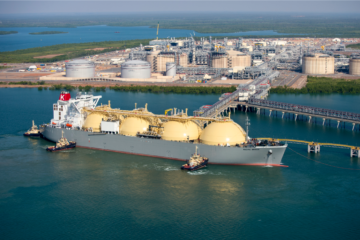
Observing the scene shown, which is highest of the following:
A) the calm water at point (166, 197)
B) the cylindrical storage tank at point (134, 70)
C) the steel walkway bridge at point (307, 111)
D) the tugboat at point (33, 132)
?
the cylindrical storage tank at point (134, 70)

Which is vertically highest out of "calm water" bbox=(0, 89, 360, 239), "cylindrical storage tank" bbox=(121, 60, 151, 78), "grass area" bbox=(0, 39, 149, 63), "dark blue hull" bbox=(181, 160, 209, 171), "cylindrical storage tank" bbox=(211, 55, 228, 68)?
"grass area" bbox=(0, 39, 149, 63)

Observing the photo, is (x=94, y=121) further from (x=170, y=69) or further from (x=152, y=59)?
(x=152, y=59)

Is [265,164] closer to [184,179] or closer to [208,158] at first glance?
[208,158]

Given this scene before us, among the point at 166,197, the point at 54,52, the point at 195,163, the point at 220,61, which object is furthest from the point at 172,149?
the point at 54,52

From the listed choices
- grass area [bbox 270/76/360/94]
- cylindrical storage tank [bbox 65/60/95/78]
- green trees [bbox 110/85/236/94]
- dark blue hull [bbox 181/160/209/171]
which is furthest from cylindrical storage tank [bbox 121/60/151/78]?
dark blue hull [bbox 181/160/209/171]

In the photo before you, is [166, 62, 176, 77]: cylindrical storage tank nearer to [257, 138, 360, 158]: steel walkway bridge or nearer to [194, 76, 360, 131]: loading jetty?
[194, 76, 360, 131]: loading jetty

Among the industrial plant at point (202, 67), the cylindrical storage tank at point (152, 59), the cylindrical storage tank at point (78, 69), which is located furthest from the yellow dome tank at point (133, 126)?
the cylindrical storage tank at point (152, 59)

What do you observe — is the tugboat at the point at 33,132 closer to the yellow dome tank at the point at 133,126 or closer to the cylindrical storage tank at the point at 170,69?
the yellow dome tank at the point at 133,126
